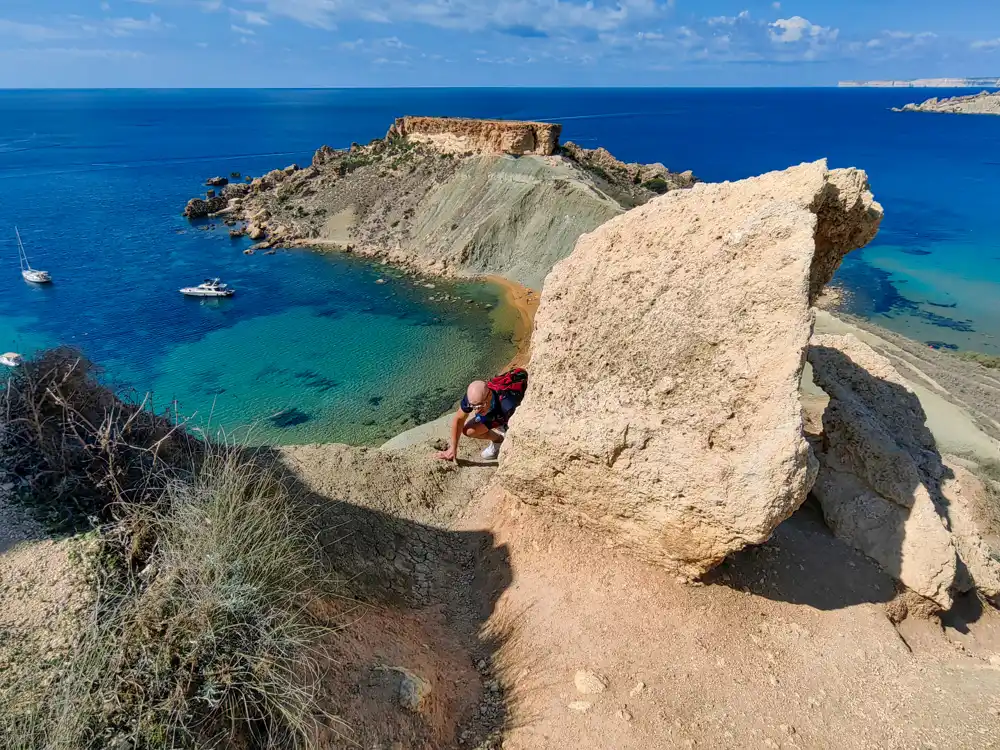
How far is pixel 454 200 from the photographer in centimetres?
3534

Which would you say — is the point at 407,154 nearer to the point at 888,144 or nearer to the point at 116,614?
the point at 116,614

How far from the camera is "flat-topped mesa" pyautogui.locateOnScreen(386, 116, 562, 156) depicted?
36188 millimetres

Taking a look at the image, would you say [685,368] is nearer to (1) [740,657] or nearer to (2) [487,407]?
(1) [740,657]

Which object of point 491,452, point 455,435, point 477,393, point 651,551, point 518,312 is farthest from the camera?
point 518,312

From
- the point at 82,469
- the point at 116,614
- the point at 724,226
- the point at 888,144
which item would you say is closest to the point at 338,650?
the point at 116,614

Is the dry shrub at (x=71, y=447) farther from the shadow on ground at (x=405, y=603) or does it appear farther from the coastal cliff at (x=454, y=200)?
the coastal cliff at (x=454, y=200)

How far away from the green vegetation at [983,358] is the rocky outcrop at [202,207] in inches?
1889

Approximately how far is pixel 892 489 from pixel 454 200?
106ft

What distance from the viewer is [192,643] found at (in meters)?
3.85

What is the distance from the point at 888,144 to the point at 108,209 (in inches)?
4456

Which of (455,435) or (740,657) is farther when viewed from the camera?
(455,435)

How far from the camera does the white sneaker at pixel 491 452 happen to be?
934cm

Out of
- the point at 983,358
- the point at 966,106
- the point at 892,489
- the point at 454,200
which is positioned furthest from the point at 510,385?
the point at 966,106

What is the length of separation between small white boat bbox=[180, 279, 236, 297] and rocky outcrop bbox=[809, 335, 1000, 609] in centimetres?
2708
